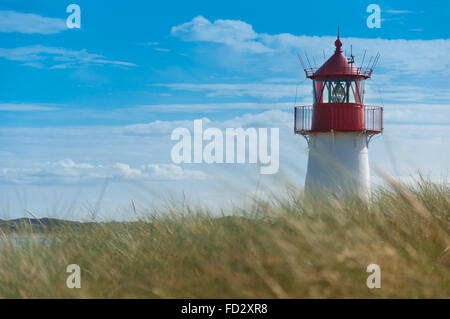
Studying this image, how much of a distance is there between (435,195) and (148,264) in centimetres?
307

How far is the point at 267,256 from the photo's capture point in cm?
407

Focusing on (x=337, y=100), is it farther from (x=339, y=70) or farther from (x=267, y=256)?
(x=267, y=256)

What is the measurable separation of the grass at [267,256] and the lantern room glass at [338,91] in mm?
10167

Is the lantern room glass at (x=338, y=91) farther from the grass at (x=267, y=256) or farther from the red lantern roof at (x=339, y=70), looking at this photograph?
the grass at (x=267, y=256)

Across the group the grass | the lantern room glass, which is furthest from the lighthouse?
the grass

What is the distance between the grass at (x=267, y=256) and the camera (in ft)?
12.2

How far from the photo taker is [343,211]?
15.9 feet

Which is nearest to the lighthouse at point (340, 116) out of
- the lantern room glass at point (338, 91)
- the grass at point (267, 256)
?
the lantern room glass at point (338, 91)

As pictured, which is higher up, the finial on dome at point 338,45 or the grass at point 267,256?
the finial on dome at point 338,45

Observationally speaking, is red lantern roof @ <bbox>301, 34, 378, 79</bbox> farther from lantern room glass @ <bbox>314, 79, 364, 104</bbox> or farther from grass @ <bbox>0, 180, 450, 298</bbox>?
grass @ <bbox>0, 180, 450, 298</bbox>

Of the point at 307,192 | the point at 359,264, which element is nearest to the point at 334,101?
the point at 307,192

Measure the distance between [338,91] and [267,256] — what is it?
488 inches

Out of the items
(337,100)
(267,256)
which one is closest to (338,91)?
(337,100)

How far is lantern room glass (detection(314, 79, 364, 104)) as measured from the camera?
15.7m
